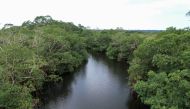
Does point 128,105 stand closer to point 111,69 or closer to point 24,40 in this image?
point 24,40

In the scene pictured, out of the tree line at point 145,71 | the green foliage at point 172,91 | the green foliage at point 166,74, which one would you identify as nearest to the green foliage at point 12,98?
the tree line at point 145,71

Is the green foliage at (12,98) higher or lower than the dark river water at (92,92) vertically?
higher

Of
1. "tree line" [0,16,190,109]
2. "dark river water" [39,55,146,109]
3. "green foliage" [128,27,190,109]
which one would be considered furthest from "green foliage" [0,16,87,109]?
"green foliage" [128,27,190,109]

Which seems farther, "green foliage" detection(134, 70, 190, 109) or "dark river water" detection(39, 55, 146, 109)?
"dark river water" detection(39, 55, 146, 109)

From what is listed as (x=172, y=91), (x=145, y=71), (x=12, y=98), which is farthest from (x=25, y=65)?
(x=145, y=71)

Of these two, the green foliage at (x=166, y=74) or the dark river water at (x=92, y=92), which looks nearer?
the green foliage at (x=166, y=74)

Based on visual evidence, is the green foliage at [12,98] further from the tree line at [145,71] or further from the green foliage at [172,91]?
the green foliage at [172,91]

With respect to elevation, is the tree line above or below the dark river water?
above

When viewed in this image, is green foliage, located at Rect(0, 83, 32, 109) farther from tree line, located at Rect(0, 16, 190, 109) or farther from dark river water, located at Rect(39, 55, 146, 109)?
dark river water, located at Rect(39, 55, 146, 109)

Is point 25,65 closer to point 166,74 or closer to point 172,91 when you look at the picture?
point 166,74
